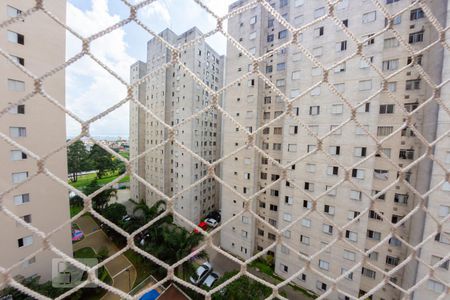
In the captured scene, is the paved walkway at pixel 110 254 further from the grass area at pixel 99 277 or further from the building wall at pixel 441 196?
the building wall at pixel 441 196

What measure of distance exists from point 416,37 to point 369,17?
71cm

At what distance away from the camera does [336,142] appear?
262 cm

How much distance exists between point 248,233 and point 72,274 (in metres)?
2.92

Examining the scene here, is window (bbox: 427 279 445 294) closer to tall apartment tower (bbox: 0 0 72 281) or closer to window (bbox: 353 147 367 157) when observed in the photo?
window (bbox: 353 147 367 157)

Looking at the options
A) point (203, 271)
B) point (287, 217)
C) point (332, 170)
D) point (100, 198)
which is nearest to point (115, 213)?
point (100, 198)

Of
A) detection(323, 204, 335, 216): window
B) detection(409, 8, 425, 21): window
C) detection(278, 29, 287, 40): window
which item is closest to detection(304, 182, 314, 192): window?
detection(323, 204, 335, 216): window

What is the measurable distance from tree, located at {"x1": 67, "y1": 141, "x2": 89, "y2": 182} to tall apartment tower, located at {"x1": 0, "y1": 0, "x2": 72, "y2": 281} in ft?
18.0

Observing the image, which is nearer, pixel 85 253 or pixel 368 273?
pixel 368 273

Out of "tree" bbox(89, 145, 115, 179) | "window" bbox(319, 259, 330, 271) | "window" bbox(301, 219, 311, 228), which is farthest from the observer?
"tree" bbox(89, 145, 115, 179)

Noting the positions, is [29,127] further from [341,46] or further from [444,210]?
[444,210]

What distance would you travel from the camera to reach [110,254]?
3578mm

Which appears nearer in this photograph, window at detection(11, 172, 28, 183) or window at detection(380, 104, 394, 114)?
window at detection(11, 172, 28, 183)

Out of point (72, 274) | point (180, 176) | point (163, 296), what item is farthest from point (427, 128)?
point (72, 274)

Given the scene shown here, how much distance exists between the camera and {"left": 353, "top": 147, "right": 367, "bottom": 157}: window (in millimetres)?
2451
